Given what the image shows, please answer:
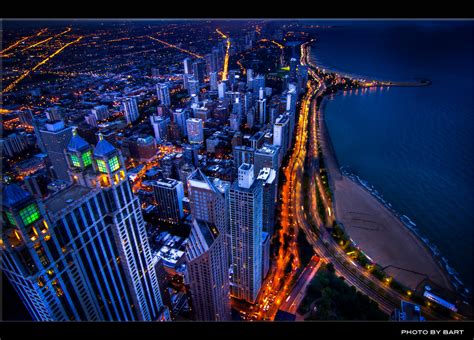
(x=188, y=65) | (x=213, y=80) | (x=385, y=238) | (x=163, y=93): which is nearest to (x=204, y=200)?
(x=385, y=238)

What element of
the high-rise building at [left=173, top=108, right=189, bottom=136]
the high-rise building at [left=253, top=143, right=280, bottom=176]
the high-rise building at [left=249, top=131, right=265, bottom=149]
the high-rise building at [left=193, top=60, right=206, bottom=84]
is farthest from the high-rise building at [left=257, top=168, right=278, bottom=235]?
the high-rise building at [left=193, top=60, right=206, bottom=84]

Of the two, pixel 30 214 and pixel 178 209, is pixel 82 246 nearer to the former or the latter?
pixel 30 214

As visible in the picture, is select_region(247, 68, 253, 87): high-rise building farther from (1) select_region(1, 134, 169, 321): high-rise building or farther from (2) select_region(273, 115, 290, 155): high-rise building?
(1) select_region(1, 134, 169, 321): high-rise building

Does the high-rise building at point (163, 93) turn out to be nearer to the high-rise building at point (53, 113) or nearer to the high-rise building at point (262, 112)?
the high-rise building at point (262, 112)

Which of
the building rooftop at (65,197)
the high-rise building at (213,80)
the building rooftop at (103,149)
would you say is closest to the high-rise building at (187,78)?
the high-rise building at (213,80)
